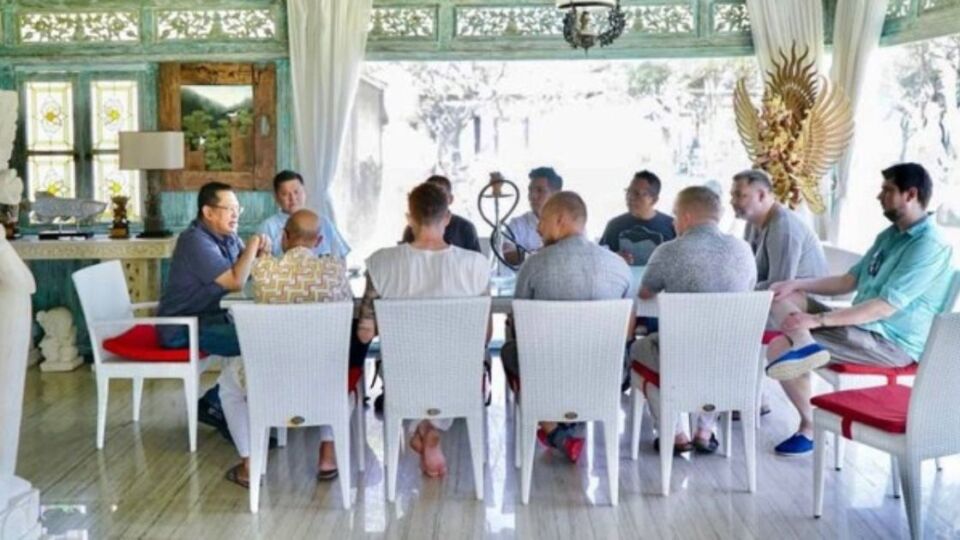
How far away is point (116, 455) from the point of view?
4.73 metres

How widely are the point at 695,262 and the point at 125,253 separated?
383cm

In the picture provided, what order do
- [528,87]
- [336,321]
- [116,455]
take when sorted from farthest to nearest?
[528,87], [116,455], [336,321]

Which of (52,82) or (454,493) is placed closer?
(454,493)

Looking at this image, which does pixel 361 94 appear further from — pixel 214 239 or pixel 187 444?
pixel 187 444

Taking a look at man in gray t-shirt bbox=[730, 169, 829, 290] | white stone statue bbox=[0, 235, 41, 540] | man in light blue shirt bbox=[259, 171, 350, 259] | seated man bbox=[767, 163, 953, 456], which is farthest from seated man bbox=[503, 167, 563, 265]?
white stone statue bbox=[0, 235, 41, 540]

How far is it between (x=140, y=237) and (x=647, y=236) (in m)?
3.20

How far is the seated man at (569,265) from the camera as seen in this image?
13.4 feet

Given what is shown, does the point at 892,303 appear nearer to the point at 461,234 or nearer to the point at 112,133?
the point at 461,234

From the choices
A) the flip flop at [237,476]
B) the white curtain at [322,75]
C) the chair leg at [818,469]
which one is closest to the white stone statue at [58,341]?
the white curtain at [322,75]

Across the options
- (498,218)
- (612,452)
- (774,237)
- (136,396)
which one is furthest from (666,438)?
(136,396)

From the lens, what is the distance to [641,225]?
18.9 ft

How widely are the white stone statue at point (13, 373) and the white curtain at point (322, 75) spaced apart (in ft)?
11.1

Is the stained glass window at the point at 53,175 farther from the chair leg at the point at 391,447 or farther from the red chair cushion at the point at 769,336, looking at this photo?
the red chair cushion at the point at 769,336

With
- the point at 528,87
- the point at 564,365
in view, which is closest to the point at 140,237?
the point at 528,87
